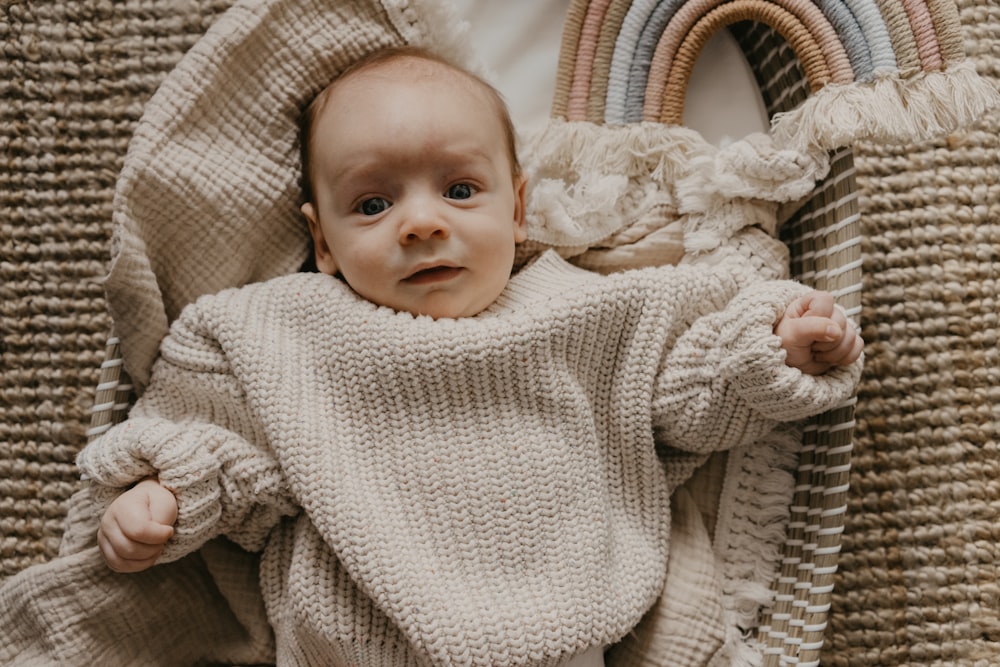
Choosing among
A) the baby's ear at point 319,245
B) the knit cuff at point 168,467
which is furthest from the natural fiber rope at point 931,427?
the knit cuff at point 168,467

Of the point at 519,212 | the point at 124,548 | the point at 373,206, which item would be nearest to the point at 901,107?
the point at 519,212

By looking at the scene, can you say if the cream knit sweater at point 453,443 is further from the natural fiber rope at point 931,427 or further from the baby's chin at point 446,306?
the natural fiber rope at point 931,427

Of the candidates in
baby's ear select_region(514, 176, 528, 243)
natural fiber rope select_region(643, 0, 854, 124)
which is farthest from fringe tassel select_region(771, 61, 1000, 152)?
baby's ear select_region(514, 176, 528, 243)

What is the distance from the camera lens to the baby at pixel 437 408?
0.92 metres

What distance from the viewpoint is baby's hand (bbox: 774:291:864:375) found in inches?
35.3

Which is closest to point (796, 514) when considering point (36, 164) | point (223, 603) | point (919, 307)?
point (919, 307)

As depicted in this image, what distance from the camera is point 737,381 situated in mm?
942

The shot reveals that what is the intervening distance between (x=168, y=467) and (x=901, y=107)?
866 millimetres

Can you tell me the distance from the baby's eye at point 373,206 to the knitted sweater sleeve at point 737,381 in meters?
0.36

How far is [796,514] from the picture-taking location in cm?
105

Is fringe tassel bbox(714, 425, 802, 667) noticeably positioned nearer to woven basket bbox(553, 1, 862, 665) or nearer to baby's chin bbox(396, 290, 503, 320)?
woven basket bbox(553, 1, 862, 665)

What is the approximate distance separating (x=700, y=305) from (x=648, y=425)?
149 millimetres

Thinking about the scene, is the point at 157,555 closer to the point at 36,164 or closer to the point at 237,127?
the point at 237,127

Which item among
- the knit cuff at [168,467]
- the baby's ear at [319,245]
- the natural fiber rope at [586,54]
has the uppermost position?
the natural fiber rope at [586,54]
